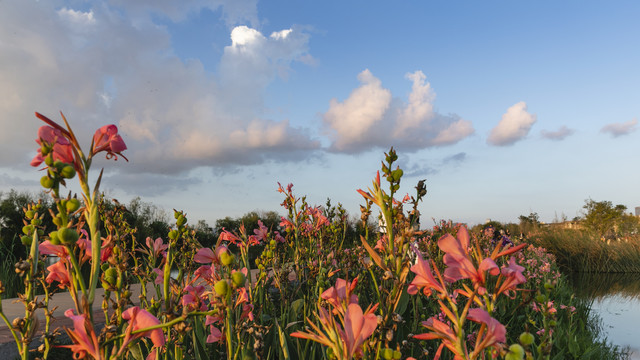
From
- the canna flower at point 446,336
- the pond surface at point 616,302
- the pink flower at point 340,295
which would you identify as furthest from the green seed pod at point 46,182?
the pond surface at point 616,302

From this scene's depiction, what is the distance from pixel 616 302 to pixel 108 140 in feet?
36.6

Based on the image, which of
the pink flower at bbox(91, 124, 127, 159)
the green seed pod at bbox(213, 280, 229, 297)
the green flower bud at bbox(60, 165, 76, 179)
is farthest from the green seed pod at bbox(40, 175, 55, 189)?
the green seed pod at bbox(213, 280, 229, 297)

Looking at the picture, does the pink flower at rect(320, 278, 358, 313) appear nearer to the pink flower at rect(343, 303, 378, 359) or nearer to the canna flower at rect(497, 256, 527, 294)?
the pink flower at rect(343, 303, 378, 359)

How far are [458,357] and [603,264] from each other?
57.3ft

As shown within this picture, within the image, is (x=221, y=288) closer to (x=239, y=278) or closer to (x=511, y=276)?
(x=239, y=278)

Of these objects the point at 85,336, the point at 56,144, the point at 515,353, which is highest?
the point at 56,144

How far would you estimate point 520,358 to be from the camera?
0.71 meters

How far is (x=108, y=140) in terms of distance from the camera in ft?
2.76

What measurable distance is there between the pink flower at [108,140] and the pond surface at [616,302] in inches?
265

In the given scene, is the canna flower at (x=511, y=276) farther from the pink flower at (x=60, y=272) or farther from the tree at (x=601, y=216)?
the tree at (x=601, y=216)

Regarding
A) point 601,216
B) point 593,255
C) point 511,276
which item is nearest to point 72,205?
point 511,276

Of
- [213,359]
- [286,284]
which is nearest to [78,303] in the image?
[213,359]

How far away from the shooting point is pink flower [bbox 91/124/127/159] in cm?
83

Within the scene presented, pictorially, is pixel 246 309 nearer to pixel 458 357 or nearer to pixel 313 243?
pixel 458 357
